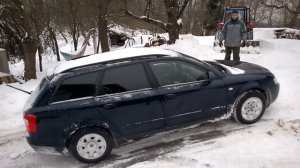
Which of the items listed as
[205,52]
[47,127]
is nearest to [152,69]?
[47,127]

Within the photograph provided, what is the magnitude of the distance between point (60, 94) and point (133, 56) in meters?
1.32

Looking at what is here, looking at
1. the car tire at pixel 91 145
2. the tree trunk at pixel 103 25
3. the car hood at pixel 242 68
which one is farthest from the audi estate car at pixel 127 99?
the tree trunk at pixel 103 25

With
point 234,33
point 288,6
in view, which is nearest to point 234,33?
point 234,33

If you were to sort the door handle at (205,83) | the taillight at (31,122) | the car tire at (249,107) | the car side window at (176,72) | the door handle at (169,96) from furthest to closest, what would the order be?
1. the car tire at (249,107)
2. the door handle at (205,83)
3. the car side window at (176,72)
4. the door handle at (169,96)
5. the taillight at (31,122)

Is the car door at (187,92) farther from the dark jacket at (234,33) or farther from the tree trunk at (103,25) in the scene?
the tree trunk at (103,25)

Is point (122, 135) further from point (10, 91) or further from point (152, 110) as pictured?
point (10, 91)

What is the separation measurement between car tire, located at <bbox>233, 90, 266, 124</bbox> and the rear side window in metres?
2.53

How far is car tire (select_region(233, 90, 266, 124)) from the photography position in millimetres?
5672

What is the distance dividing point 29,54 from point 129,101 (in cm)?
758

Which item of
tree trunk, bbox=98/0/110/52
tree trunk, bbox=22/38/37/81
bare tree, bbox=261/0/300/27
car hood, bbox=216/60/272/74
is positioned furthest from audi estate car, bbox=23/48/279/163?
bare tree, bbox=261/0/300/27

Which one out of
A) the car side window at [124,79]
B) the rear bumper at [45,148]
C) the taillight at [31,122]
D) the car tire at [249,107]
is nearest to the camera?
the taillight at [31,122]

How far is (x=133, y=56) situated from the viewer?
5.30 metres

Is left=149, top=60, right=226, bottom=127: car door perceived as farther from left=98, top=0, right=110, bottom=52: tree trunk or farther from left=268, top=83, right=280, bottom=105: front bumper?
left=98, top=0, right=110, bottom=52: tree trunk

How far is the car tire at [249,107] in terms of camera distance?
567 centimetres
